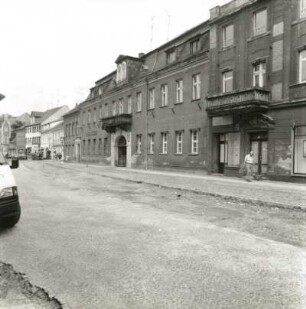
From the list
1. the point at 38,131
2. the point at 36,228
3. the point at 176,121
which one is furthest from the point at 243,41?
the point at 38,131

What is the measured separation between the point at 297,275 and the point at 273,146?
15.8m

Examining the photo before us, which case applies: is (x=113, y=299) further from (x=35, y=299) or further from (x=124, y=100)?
(x=124, y=100)

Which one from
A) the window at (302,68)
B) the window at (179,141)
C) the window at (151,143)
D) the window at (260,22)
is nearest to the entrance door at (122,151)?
the window at (151,143)

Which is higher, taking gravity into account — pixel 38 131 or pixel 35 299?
pixel 38 131

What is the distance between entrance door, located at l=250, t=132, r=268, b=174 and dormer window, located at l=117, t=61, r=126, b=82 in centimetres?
1893

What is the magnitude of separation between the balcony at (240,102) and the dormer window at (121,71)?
15.9 meters

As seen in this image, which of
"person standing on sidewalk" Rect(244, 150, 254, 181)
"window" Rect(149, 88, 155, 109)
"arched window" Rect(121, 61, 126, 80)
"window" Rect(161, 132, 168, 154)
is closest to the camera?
"person standing on sidewalk" Rect(244, 150, 254, 181)

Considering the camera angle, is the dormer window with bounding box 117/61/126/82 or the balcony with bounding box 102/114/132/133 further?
the dormer window with bounding box 117/61/126/82

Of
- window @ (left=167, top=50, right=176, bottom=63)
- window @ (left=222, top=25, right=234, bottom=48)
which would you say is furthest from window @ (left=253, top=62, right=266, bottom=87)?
window @ (left=167, top=50, right=176, bottom=63)

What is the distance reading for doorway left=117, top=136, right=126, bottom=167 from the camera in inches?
1469

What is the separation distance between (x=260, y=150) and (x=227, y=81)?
5.07 metres

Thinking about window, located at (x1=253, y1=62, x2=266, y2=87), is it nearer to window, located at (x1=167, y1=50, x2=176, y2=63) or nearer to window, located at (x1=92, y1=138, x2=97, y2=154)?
window, located at (x1=167, y1=50, x2=176, y2=63)

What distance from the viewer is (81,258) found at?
5.32m

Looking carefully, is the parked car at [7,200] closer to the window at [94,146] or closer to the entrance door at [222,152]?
the entrance door at [222,152]
